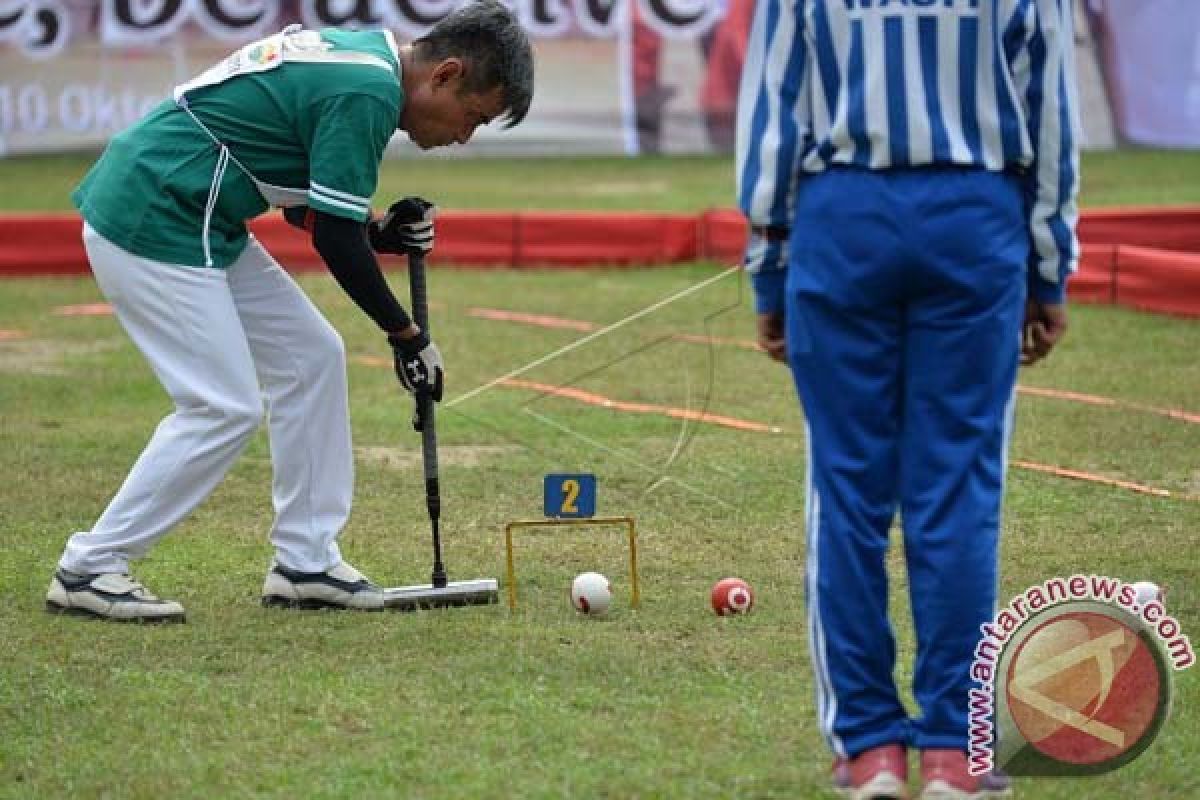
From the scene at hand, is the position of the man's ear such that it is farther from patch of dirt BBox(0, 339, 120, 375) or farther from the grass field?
patch of dirt BBox(0, 339, 120, 375)

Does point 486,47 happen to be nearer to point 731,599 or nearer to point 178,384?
point 178,384

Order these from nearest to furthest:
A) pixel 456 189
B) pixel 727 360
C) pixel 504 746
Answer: pixel 504 746 → pixel 727 360 → pixel 456 189

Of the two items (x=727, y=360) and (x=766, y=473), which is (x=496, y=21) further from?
(x=727, y=360)

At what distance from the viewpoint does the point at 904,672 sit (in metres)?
5.07

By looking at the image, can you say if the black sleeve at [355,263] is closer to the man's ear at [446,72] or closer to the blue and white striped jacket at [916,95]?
the man's ear at [446,72]

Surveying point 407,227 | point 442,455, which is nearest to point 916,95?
point 407,227

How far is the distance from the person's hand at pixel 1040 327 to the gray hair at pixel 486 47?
5.68ft

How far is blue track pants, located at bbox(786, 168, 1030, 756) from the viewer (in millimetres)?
3854

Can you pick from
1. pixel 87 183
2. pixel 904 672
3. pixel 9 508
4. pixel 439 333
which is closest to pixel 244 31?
pixel 439 333

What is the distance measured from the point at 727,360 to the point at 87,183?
185 inches

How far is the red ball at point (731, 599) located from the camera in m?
5.64

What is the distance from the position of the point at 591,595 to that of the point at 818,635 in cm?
161

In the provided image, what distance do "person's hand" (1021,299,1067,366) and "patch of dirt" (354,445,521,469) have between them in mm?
3893

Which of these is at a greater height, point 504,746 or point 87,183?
point 87,183
